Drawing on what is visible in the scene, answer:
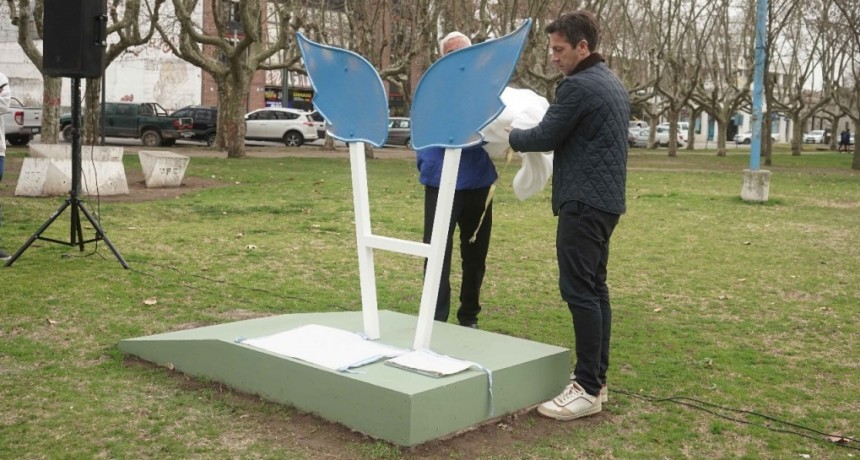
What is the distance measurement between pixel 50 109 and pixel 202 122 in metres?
11.5

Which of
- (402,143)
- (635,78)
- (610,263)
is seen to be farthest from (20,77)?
(610,263)

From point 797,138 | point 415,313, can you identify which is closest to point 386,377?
point 415,313

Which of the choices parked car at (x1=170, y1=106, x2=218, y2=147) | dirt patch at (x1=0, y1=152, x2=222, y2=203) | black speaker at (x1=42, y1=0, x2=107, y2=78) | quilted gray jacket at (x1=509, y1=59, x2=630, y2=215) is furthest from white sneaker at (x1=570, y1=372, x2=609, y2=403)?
parked car at (x1=170, y1=106, x2=218, y2=147)

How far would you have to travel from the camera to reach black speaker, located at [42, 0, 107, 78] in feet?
25.0

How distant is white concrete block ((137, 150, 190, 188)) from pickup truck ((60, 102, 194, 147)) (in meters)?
17.1

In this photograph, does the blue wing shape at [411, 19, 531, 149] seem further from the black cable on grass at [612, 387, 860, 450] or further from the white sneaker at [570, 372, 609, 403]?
the black cable on grass at [612, 387, 860, 450]

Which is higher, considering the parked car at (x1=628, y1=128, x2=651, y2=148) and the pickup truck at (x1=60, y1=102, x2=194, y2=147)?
the parked car at (x1=628, y1=128, x2=651, y2=148)

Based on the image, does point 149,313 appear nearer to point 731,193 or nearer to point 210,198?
point 210,198

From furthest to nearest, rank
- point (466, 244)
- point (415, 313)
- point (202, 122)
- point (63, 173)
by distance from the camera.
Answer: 1. point (202, 122)
2. point (63, 173)
3. point (415, 313)
4. point (466, 244)

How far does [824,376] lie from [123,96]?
43.2m

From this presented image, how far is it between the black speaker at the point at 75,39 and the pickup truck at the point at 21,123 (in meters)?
20.8

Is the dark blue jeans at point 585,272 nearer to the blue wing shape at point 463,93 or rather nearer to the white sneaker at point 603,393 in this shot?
the white sneaker at point 603,393

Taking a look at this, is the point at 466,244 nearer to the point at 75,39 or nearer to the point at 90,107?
the point at 75,39

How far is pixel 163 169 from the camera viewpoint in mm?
15156
